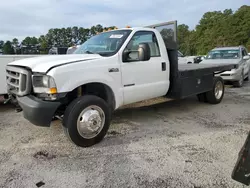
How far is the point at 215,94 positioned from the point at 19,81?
16.5 ft

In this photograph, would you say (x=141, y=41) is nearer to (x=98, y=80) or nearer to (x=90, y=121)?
(x=98, y=80)

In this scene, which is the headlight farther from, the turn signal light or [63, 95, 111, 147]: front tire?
[63, 95, 111, 147]: front tire

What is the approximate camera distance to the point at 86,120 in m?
3.28

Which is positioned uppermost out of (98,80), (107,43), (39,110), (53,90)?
(107,43)

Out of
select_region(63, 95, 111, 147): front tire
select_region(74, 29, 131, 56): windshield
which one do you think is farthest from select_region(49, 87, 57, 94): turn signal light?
select_region(74, 29, 131, 56): windshield

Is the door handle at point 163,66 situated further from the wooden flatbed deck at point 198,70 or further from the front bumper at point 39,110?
the front bumper at point 39,110

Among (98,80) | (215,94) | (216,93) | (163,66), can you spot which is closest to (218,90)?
(216,93)

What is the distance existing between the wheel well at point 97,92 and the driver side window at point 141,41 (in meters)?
0.72

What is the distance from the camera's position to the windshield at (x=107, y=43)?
12.6 feet

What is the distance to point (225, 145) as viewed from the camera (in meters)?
3.41

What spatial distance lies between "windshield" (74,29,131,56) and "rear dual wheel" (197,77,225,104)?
3211 mm

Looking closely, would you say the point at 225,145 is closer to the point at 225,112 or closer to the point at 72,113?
the point at 225,112

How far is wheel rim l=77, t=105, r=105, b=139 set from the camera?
3.27 metres

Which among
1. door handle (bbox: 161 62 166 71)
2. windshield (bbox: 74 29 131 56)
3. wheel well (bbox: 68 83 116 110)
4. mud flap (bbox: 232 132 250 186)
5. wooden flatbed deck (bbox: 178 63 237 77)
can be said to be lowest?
mud flap (bbox: 232 132 250 186)
